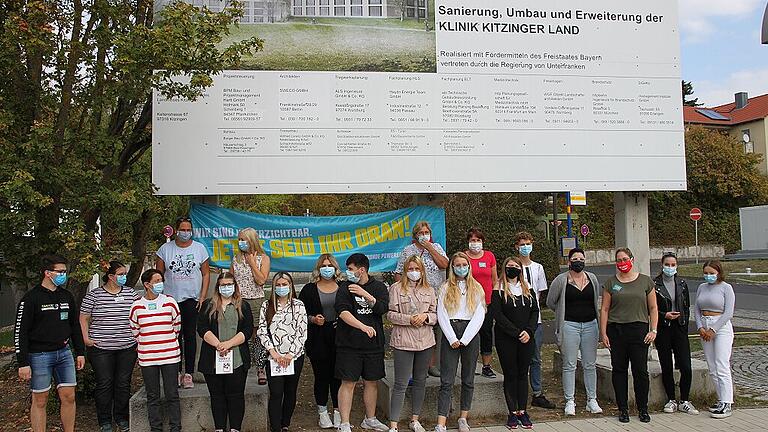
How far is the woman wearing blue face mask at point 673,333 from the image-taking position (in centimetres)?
712

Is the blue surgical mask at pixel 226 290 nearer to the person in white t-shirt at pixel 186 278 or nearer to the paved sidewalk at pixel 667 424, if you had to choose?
the person in white t-shirt at pixel 186 278

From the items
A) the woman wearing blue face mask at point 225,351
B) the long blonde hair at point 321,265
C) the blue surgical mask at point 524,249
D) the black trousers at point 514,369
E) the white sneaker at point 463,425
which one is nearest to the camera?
the woman wearing blue face mask at point 225,351

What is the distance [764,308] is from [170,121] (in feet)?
50.3

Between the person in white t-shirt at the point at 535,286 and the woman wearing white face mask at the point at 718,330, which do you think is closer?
the woman wearing white face mask at the point at 718,330

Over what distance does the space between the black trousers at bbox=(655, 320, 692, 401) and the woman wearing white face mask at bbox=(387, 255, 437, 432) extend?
Answer: 8.53 ft

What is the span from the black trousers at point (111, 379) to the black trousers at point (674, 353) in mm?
5524

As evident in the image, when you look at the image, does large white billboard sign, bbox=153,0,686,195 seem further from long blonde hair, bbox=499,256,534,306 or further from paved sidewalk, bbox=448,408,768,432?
paved sidewalk, bbox=448,408,768,432

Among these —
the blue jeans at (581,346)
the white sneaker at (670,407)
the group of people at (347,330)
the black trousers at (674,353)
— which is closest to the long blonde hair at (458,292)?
the group of people at (347,330)

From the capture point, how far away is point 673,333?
7.14 meters

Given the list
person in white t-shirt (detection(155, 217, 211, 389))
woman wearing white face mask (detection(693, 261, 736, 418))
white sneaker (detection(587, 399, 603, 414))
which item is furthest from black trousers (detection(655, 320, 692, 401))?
person in white t-shirt (detection(155, 217, 211, 389))

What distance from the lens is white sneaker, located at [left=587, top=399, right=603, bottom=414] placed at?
23.6 feet

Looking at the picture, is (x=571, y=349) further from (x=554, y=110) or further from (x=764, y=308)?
(x=764, y=308)

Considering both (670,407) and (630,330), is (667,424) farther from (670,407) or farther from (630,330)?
(630,330)

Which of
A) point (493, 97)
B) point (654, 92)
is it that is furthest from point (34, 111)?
point (654, 92)
